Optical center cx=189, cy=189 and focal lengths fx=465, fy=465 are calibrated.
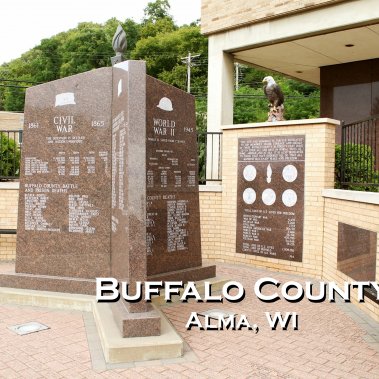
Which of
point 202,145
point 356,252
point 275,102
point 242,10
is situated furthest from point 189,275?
point 242,10

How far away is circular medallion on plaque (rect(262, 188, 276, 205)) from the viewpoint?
834cm

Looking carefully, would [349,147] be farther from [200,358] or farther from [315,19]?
[200,358]

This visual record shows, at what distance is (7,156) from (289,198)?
6.20 metres

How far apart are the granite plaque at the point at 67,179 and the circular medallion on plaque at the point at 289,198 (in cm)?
337

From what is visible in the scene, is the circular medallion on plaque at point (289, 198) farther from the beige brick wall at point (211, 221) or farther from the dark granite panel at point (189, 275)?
the dark granite panel at point (189, 275)

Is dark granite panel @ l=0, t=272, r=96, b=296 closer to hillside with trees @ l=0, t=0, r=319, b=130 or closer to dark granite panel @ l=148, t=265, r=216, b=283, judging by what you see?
dark granite panel @ l=148, t=265, r=216, b=283

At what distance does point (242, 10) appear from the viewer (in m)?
10.7

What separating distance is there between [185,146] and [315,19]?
4833 millimetres

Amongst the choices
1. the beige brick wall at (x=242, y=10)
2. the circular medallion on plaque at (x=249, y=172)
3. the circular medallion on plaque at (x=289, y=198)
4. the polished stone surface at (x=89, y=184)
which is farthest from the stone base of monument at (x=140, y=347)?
the beige brick wall at (x=242, y=10)

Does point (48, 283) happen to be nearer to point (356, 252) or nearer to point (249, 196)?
point (249, 196)

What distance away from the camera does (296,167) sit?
805 centimetres

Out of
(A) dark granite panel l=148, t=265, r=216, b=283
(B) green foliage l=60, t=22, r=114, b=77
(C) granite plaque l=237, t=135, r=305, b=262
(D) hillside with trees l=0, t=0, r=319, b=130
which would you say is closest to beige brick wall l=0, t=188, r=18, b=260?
(A) dark granite panel l=148, t=265, r=216, b=283

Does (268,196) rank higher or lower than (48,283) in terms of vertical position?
higher

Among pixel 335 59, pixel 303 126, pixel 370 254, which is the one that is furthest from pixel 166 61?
pixel 370 254
